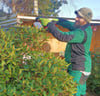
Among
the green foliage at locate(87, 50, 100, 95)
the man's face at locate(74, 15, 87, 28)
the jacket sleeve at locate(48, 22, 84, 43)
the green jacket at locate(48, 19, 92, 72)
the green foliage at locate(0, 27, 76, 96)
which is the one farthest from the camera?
the green foliage at locate(87, 50, 100, 95)

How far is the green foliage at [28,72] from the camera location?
1.41 m

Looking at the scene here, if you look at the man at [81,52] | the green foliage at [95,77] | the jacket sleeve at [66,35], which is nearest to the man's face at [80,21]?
the man at [81,52]

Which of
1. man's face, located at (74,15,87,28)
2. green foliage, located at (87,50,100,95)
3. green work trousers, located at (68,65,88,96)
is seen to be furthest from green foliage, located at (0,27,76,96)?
green foliage, located at (87,50,100,95)

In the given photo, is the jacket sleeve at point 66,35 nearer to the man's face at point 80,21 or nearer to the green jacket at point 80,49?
the green jacket at point 80,49

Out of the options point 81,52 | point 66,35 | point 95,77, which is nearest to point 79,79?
point 81,52

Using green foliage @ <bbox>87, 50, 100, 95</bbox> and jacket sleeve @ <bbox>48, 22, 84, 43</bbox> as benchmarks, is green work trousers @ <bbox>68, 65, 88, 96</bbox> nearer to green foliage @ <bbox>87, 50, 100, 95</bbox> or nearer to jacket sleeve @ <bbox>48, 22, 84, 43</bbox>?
jacket sleeve @ <bbox>48, 22, 84, 43</bbox>

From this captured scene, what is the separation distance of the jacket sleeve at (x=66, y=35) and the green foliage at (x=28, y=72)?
0.33 m

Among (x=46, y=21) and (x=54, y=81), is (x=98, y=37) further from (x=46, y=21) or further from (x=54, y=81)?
(x=54, y=81)

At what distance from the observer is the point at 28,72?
1496mm

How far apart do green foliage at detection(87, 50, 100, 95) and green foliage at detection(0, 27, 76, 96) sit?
2.89 metres

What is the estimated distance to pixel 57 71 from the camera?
1.52m

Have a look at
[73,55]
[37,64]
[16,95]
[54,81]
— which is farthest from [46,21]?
[16,95]

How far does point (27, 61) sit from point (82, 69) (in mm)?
1023

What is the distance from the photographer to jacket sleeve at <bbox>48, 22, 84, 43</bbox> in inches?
79.9
